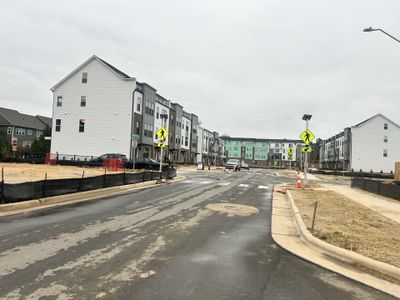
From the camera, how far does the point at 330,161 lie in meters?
113

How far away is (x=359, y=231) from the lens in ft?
29.0

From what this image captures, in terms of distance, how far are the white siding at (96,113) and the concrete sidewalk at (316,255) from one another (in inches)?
1628

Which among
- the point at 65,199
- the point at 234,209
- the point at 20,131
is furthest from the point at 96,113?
the point at 20,131

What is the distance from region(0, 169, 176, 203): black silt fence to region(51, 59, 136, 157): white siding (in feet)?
102

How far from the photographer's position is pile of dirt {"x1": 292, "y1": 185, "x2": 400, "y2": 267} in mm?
6909

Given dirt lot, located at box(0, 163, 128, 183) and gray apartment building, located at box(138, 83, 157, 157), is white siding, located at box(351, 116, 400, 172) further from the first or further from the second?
dirt lot, located at box(0, 163, 128, 183)

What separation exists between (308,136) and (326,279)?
17063 mm

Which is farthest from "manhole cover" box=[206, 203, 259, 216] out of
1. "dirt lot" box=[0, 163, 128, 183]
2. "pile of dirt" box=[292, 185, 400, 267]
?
"dirt lot" box=[0, 163, 128, 183]

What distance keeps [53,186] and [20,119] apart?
81.0 meters

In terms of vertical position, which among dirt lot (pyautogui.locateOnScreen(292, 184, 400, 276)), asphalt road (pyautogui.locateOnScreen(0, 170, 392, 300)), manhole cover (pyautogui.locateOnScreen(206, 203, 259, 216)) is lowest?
asphalt road (pyautogui.locateOnScreen(0, 170, 392, 300))

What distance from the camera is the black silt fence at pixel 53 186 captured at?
1090 cm

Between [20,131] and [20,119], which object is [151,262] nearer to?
[20,131]

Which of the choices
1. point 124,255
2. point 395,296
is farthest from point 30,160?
point 395,296

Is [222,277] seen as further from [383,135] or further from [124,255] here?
[383,135]
